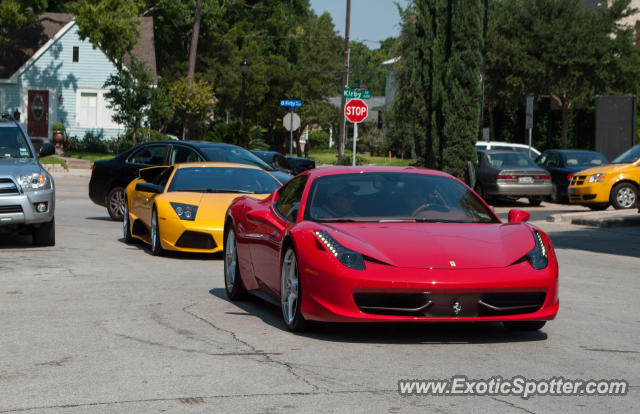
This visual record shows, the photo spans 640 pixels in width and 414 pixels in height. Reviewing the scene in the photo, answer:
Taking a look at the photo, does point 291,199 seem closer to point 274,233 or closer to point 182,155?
point 274,233

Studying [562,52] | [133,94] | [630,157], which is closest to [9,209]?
[630,157]

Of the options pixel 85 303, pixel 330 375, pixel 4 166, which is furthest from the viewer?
pixel 4 166

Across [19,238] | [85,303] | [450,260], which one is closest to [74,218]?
[19,238]

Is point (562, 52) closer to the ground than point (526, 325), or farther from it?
farther from it

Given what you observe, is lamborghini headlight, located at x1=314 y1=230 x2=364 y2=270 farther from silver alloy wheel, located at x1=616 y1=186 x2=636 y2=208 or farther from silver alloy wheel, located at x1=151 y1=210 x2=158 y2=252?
silver alloy wheel, located at x1=616 y1=186 x2=636 y2=208

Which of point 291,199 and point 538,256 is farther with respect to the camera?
point 291,199

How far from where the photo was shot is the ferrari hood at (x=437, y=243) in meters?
7.36

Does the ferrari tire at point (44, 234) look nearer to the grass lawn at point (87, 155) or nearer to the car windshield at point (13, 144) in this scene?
the car windshield at point (13, 144)

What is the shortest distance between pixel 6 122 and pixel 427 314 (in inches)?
400

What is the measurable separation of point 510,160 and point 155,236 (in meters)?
18.2

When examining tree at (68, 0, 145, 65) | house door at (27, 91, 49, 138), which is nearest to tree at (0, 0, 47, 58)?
tree at (68, 0, 145, 65)

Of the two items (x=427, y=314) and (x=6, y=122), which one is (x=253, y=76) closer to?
(x=6, y=122)

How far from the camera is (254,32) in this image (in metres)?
74.0

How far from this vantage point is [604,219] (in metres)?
21.3
